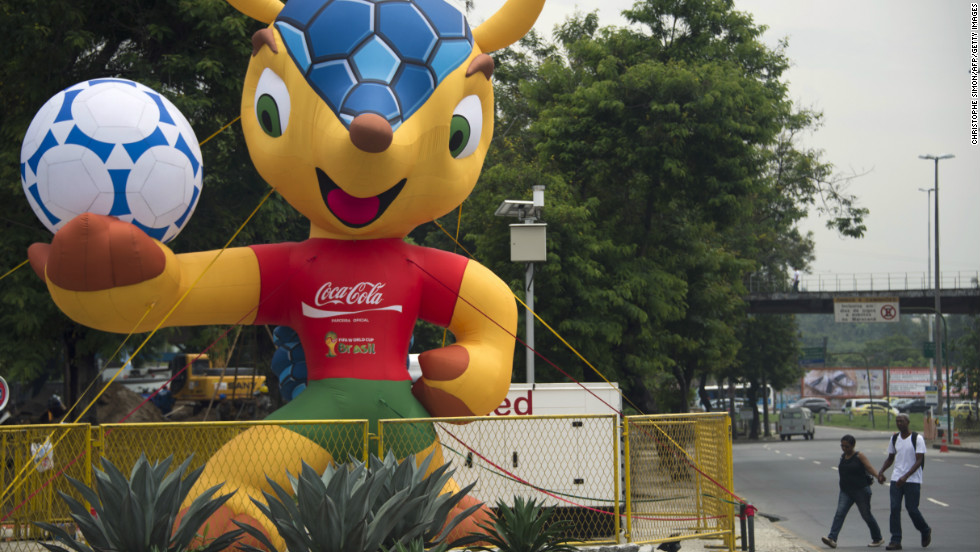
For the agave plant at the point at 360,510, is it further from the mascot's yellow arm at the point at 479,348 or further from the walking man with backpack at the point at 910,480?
the walking man with backpack at the point at 910,480

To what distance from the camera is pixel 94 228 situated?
7395 mm

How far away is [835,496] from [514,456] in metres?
9.29

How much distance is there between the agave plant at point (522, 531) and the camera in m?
7.07

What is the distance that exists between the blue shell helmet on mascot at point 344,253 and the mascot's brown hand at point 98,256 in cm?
1

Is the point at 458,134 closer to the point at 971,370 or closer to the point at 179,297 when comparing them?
the point at 179,297

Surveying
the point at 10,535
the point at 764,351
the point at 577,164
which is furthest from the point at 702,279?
the point at 764,351

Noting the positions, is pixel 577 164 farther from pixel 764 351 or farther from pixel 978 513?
pixel 764 351

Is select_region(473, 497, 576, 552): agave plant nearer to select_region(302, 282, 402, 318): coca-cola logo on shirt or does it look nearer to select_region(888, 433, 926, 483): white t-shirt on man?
select_region(302, 282, 402, 318): coca-cola logo on shirt

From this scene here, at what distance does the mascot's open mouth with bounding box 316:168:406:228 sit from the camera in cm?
797

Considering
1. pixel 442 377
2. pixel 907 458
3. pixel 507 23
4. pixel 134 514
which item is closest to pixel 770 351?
pixel 907 458

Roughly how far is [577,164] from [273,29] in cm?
1549

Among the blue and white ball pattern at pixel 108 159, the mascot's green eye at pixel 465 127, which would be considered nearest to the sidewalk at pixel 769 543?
the mascot's green eye at pixel 465 127

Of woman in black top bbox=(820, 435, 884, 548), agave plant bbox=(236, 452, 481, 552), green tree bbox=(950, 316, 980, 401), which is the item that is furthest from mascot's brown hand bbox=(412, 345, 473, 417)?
green tree bbox=(950, 316, 980, 401)

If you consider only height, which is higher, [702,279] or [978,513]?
[702,279]
